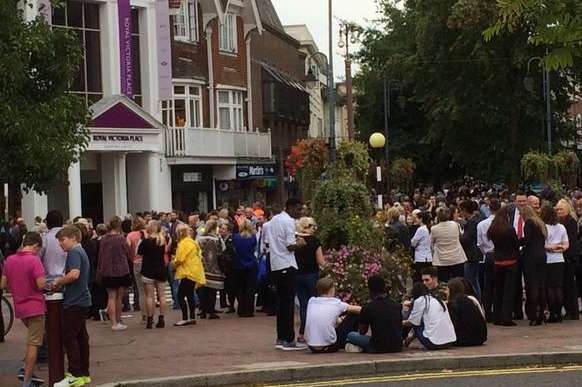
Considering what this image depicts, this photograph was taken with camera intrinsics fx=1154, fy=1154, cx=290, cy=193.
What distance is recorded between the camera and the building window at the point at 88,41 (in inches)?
1505

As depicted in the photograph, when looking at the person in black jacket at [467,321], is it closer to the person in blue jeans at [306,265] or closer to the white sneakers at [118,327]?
the person in blue jeans at [306,265]

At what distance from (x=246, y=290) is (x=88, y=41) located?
2020 centimetres

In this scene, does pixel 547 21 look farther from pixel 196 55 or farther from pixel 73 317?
pixel 196 55

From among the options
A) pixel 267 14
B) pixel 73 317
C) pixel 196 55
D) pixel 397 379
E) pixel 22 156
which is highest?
pixel 267 14

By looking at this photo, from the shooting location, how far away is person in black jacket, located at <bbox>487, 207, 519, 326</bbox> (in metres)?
17.1

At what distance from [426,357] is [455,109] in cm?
3845

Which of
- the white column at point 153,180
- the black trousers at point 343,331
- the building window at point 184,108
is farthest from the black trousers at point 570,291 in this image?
the building window at point 184,108

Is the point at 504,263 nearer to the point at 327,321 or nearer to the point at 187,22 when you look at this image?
the point at 327,321

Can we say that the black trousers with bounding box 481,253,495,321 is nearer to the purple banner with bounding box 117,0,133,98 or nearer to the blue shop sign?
the purple banner with bounding box 117,0,133,98

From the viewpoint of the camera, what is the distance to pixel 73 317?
12.6 meters

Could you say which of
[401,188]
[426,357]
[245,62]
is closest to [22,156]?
[426,357]

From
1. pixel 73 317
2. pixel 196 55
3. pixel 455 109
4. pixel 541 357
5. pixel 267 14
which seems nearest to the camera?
pixel 73 317

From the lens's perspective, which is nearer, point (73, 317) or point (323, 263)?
point (73, 317)

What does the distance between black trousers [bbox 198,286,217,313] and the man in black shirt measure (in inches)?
250
